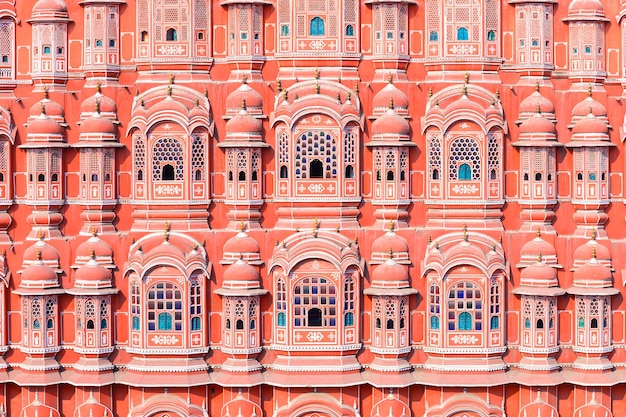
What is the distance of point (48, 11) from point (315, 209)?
11541 millimetres

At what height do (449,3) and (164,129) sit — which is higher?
(449,3)

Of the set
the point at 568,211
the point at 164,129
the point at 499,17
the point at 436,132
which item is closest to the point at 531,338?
the point at 568,211

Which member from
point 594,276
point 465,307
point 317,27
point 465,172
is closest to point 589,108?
point 465,172

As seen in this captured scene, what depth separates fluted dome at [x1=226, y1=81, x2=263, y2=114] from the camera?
143 ft

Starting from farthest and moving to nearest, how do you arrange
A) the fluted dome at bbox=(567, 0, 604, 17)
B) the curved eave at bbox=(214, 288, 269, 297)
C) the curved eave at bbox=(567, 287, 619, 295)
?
the fluted dome at bbox=(567, 0, 604, 17) → the curved eave at bbox=(567, 287, 619, 295) → the curved eave at bbox=(214, 288, 269, 297)

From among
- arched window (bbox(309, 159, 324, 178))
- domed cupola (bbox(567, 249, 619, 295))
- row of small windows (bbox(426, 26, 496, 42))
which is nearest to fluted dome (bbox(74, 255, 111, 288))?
arched window (bbox(309, 159, 324, 178))

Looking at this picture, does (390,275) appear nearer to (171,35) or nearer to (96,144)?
(96,144)

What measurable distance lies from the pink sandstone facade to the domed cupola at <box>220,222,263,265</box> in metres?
0.07

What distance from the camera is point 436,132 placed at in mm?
43562

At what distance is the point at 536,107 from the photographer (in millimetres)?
43469

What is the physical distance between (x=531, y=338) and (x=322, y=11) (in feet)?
43.8

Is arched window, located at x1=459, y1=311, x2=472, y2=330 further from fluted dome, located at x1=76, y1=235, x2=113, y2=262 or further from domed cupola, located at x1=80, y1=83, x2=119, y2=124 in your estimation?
domed cupola, located at x1=80, y1=83, x2=119, y2=124

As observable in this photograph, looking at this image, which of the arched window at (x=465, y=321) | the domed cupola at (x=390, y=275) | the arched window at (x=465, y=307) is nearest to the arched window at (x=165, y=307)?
the domed cupola at (x=390, y=275)

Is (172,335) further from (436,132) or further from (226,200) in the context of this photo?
(436,132)
